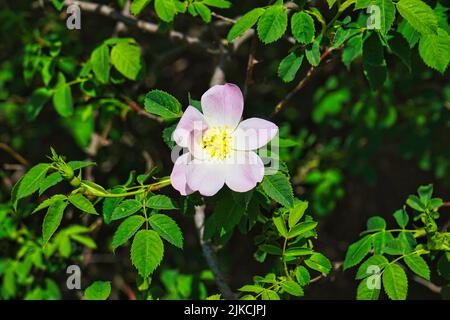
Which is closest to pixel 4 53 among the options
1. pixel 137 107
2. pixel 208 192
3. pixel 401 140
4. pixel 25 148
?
pixel 25 148

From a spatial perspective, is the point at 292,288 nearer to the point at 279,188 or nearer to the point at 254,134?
the point at 279,188

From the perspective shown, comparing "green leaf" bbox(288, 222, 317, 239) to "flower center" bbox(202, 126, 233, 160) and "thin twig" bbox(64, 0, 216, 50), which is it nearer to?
"flower center" bbox(202, 126, 233, 160)

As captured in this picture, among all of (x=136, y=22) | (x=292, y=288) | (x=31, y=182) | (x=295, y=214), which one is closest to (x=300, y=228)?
(x=295, y=214)

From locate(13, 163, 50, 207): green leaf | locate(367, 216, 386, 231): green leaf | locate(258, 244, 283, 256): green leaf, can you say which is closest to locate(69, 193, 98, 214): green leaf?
locate(13, 163, 50, 207): green leaf

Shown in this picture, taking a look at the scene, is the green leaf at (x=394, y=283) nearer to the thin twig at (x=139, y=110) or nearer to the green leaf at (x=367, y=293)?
the green leaf at (x=367, y=293)

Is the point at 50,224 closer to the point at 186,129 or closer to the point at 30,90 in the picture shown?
the point at 186,129

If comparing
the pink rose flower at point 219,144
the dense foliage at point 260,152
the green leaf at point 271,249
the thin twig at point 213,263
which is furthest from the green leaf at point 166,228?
the thin twig at point 213,263
